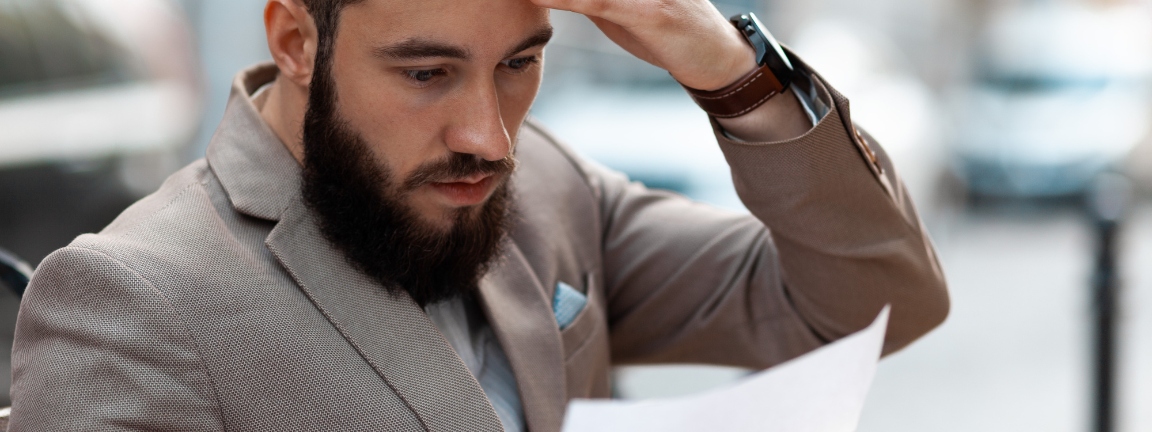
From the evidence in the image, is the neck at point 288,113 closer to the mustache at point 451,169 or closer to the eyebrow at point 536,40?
the mustache at point 451,169

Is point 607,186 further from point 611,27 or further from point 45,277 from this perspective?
point 45,277

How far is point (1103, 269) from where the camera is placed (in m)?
3.84

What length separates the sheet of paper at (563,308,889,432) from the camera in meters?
1.38

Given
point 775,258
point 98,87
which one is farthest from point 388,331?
point 98,87

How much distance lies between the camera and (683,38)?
74.7 inches

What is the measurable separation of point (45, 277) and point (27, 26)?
3.18 metres

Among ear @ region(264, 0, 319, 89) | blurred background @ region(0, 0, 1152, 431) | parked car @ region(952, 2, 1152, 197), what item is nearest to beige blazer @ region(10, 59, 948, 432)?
ear @ region(264, 0, 319, 89)

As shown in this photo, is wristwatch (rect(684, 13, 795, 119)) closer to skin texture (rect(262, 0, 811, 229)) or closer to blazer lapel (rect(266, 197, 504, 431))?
skin texture (rect(262, 0, 811, 229))

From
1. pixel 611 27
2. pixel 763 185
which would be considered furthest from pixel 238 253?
pixel 763 185

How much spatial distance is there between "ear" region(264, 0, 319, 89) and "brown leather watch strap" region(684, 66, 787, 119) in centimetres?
61

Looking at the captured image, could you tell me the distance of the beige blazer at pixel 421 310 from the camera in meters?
1.59

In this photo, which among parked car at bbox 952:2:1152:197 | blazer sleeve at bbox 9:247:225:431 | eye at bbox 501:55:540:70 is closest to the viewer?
blazer sleeve at bbox 9:247:225:431

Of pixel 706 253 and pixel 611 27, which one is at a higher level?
Result: pixel 611 27

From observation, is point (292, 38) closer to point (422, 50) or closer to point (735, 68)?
point (422, 50)
